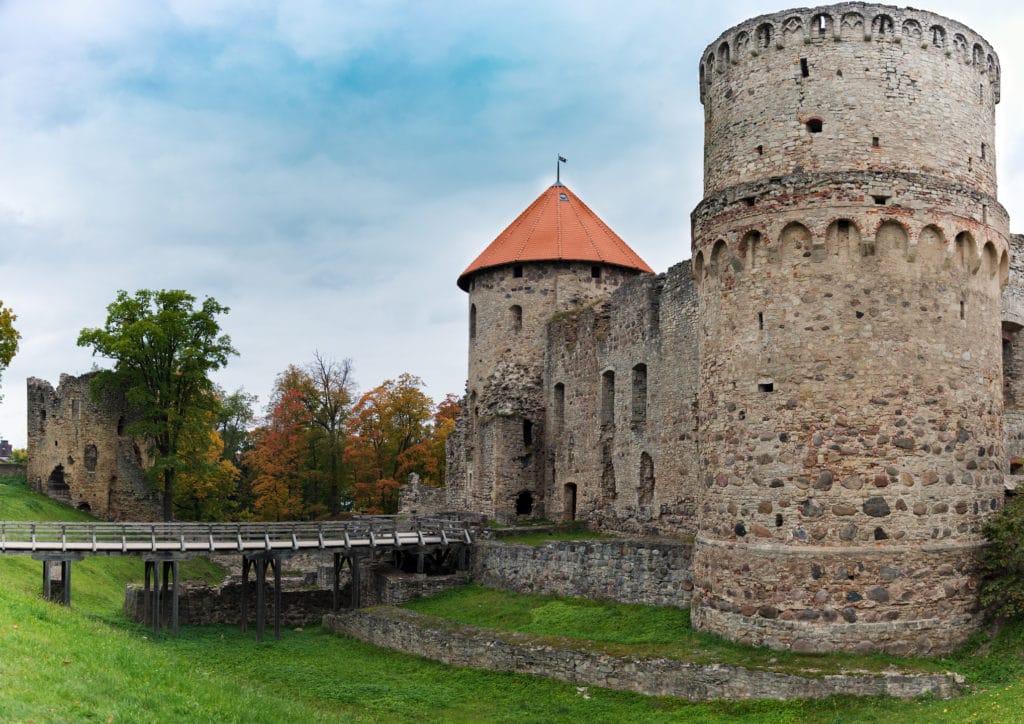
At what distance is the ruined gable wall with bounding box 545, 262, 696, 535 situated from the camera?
2386cm

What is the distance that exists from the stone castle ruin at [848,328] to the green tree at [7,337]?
85.5ft

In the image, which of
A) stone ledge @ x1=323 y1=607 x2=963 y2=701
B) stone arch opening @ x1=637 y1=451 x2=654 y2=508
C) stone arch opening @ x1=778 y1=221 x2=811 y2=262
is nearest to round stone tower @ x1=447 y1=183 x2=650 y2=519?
stone arch opening @ x1=637 y1=451 x2=654 y2=508

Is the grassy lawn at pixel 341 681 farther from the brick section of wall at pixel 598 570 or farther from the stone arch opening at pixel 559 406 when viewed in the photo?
the stone arch opening at pixel 559 406

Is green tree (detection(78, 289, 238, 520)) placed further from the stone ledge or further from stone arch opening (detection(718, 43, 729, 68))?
stone arch opening (detection(718, 43, 729, 68))

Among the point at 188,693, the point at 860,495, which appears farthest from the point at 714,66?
the point at 188,693

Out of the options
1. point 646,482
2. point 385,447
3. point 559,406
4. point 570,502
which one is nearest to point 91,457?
point 385,447

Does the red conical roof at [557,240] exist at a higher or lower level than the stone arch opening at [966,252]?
higher

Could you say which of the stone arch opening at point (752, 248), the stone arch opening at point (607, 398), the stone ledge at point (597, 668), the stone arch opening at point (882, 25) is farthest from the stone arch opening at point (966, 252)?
the stone arch opening at point (607, 398)

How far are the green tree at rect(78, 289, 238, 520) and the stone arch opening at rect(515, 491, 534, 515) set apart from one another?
12.6m

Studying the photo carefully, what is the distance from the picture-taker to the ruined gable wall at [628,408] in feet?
78.3

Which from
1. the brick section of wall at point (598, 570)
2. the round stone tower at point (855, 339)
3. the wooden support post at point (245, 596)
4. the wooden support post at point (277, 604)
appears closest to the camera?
the round stone tower at point (855, 339)

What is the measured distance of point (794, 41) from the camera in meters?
15.6

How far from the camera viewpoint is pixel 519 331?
31.5 m

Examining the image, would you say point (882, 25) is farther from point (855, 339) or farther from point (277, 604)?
point (277, 604)
